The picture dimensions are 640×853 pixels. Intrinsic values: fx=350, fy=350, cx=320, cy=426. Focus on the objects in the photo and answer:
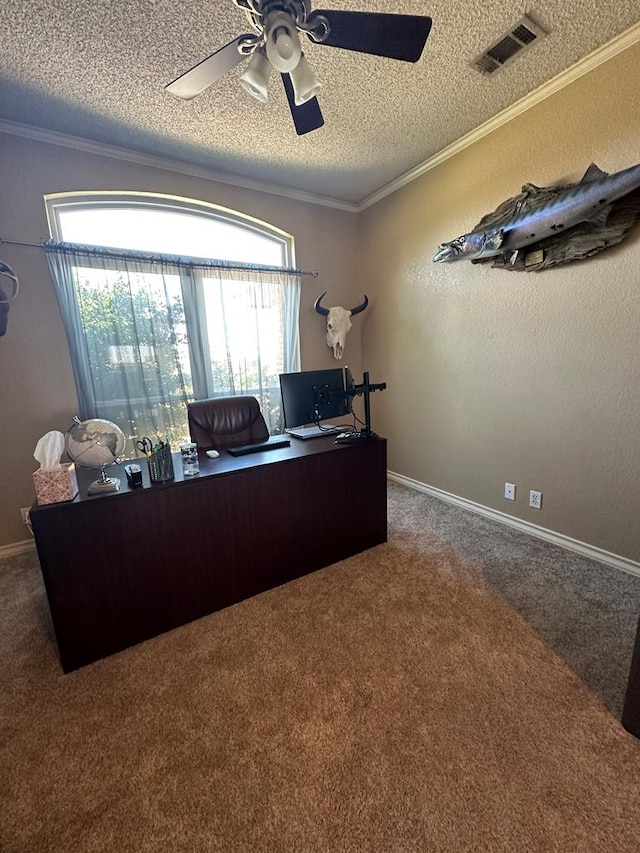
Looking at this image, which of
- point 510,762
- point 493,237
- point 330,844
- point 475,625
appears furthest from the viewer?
point 493,237

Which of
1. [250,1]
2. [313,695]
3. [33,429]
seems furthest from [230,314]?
[313,695]

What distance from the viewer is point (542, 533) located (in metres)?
2.45

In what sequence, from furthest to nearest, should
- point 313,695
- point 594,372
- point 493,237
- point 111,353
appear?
1. point 111,353
2. point 493,237
3. point 594,372
4. point 313,695

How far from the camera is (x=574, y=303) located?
2.13 meters

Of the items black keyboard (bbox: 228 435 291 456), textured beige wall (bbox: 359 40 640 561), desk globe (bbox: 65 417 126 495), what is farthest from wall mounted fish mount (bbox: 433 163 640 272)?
desk globe (bbox: 65 417 126 495)

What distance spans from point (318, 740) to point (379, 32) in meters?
2.51

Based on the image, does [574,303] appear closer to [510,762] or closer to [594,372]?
[594,372]

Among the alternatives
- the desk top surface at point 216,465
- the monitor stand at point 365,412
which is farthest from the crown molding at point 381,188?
the desk top surface at point 216,465

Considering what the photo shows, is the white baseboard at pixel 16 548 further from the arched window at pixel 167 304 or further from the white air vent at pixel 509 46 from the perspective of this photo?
the white air vent at pixel 509 46

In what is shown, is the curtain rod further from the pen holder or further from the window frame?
the pen holder

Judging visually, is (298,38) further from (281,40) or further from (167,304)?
(167,304)

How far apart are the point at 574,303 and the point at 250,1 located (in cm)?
214

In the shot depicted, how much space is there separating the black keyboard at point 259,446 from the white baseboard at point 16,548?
1733mm

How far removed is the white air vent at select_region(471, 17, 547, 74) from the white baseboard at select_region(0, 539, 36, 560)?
4.15m
